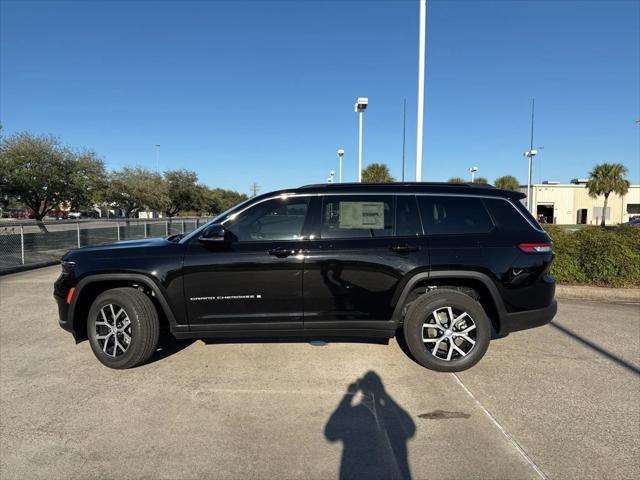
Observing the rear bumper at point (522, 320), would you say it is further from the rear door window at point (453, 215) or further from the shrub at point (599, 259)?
the shrub at point (599, 259)

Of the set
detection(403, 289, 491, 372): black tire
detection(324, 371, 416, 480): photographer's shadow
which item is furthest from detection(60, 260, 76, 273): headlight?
detection(403, 289, 491, 372): black tire

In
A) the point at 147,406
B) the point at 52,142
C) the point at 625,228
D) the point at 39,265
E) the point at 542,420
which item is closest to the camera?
the point at 542,420

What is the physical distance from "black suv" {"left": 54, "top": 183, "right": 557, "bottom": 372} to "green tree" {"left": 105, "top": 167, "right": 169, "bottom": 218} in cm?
2887

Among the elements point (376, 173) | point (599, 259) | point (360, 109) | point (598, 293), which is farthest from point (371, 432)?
point (376, 173)

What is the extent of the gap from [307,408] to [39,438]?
200 centimetres

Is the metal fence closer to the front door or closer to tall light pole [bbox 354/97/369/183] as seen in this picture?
the front door

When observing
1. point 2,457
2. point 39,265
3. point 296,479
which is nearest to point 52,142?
point 39,265

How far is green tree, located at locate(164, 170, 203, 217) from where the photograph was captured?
4194cm

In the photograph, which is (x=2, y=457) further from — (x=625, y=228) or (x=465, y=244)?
(x=625, y=228)

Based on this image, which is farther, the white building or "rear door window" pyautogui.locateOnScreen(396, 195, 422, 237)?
the white building

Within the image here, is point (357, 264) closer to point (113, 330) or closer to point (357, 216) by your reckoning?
point (357, 216)

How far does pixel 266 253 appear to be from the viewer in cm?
396

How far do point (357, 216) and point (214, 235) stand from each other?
4.75 feet

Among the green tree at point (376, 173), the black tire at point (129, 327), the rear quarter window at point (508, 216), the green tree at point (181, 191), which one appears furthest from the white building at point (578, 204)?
the black tire at point (129, 327)
